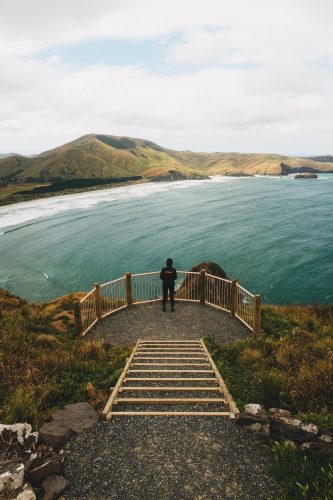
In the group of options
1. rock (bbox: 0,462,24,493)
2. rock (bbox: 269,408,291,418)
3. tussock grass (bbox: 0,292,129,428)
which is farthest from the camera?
tussock grass (bbox: 0,292,129,428)

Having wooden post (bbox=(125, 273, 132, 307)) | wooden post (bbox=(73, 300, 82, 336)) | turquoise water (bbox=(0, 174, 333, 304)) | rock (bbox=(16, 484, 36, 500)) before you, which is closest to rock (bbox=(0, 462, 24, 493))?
rock (bbox=(16, 484, 36, 500))

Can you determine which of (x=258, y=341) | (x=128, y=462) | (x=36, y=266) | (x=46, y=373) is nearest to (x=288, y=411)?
(x=128, y=462)

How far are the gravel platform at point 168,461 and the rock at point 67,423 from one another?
0.17 metres

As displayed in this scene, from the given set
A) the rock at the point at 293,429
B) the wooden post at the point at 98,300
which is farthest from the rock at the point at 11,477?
the wooden post at the point at 98,300

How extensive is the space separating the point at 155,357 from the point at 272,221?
52.5 meters

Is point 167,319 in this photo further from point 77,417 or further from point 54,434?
point 54,434

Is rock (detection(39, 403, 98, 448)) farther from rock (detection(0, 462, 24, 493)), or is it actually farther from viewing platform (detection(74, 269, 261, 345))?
Result: viewing platform (detection(74, 269, 261, 345))

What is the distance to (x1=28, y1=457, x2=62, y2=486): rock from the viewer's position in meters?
4.45

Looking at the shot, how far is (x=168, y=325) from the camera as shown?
42.0 ft

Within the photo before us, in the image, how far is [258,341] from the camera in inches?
420

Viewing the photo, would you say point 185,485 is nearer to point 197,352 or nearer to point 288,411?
point 288,411

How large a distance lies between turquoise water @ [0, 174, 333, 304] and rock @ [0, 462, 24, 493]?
903 inches

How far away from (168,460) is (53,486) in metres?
1.65

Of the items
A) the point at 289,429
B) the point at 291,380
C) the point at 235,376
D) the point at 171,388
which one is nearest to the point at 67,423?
the point at 171,388
